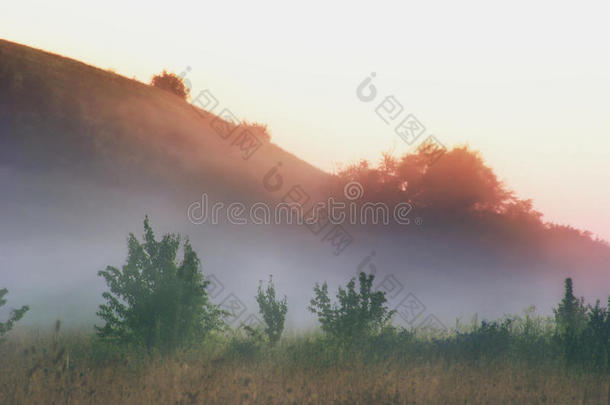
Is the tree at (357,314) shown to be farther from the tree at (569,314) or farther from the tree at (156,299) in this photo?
the tree at (569,314)

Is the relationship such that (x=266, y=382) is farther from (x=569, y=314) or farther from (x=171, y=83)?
(x=171, y=83)

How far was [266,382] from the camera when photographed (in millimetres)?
9023

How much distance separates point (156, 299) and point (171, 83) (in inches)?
1919

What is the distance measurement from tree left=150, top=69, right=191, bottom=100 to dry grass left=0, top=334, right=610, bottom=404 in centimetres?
4761

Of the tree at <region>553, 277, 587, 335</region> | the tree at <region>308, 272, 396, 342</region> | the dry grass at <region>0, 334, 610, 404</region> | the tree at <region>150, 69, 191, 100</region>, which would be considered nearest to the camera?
the dry grass at <region>0, 334, 610, 404</region>

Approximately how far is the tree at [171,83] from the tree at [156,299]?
4716cm

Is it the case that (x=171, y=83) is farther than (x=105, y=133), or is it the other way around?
(x=171, y=83)

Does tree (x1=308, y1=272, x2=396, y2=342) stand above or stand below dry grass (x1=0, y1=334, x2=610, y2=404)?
above

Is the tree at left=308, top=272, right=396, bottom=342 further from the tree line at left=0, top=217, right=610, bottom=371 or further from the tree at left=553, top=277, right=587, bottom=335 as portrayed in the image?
the tree at left=553, top=277, right=587, bottom=335

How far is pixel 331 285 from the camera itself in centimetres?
3020

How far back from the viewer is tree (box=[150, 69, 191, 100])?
55.9 meters

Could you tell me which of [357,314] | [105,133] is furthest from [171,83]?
[357,314]

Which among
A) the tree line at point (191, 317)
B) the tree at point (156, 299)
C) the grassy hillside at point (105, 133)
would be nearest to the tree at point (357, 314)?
the tree line at point (191, 317)

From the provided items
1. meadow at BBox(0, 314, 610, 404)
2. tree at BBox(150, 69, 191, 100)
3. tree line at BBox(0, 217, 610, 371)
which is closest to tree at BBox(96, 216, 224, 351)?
tree line at BBox(0, 217, 610, 371)
